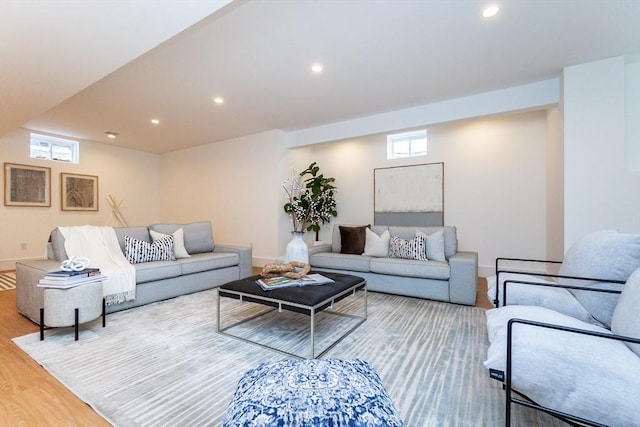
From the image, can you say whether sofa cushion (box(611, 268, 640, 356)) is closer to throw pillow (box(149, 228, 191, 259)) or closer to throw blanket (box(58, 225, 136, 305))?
throw blanket (box(58, 225, 136, 305))

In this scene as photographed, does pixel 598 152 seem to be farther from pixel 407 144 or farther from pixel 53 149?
pixel 53 149

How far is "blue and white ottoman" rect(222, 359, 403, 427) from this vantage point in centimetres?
87

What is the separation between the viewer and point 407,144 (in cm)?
521

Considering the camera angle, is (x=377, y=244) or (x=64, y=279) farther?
(x=377, y=244)

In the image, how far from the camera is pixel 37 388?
1666 mm

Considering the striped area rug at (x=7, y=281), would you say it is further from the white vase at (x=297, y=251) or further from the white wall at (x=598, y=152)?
the white wall at (x=598, y=152)

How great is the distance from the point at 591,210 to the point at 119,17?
4636 millimetres

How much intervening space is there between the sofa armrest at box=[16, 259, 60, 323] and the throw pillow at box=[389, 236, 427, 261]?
3.62 m

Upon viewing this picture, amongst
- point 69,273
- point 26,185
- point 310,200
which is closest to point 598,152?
point 310,200

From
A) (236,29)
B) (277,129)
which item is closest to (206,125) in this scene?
(277,129)

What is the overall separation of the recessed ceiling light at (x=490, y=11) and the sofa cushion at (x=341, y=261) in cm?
279

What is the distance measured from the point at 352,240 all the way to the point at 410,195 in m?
1.55

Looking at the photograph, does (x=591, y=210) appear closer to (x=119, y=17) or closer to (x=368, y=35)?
(x=368, y=35)

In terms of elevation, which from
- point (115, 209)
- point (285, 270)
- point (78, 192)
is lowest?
point (285, 270)
